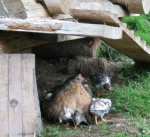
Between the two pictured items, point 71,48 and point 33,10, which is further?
point 71,48

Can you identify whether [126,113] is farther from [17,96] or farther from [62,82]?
[17,96]

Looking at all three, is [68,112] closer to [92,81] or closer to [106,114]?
[106,114]

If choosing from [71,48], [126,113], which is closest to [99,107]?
[126,113]

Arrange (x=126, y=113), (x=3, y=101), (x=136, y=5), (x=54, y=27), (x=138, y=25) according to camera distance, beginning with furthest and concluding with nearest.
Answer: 1. (x=138, y=25)
2. (x=136, y=5)
3. (x=126, y=113)
4. (x=3, y=101)
5. (x=54, y=27)

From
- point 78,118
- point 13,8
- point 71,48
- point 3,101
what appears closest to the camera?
point 3,101

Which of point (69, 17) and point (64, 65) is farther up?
point (69, 17)

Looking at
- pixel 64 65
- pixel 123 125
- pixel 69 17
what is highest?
pixel 69 17

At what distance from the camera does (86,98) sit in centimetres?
554

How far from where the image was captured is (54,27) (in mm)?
4301

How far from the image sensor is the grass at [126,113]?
16.7 ft

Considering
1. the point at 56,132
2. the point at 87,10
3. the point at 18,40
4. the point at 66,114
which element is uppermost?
the point at 87,10

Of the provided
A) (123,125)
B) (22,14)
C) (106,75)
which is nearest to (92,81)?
(106,75)

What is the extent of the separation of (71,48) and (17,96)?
10.6 feet

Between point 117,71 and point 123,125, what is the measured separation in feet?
7.27
